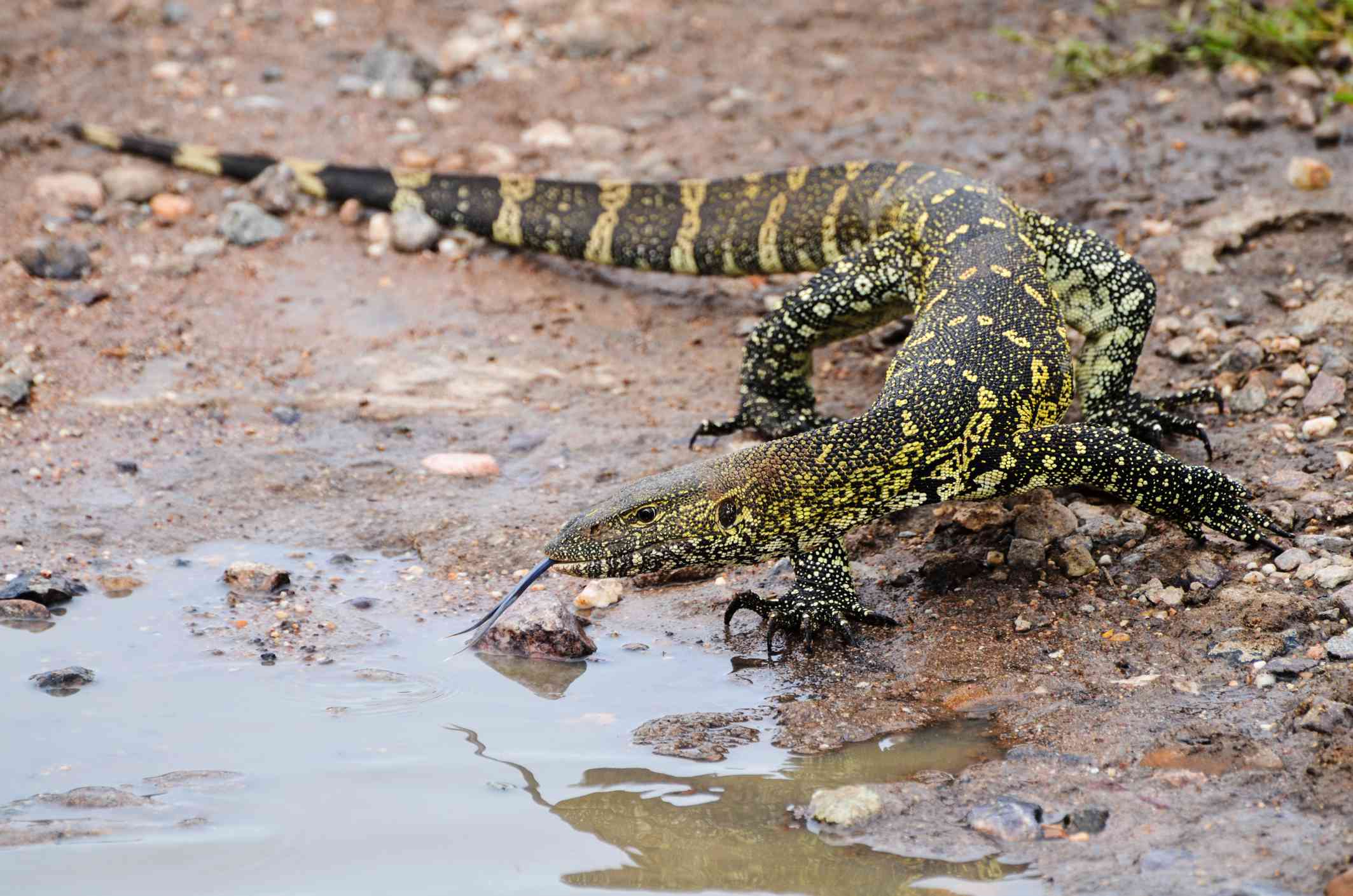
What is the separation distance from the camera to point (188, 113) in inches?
405

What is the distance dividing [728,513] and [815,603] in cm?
55

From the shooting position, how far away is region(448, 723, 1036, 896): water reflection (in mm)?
3930

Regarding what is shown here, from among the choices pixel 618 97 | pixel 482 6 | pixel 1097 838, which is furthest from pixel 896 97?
pixel 1097 838

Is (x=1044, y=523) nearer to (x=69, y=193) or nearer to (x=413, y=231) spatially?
(x=413, y=231)

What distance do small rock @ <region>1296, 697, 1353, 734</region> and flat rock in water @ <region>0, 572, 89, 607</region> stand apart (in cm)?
463

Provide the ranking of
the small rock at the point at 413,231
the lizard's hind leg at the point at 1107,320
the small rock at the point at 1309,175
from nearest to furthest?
the lizard's hind leg at the point at 1107,320 → the small rock at the point at 1309,175 → the small rock at the point at 413,231

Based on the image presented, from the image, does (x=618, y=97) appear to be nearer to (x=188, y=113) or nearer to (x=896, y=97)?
(x=896, y=97)

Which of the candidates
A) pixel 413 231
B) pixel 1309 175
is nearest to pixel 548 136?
pixel 413 231

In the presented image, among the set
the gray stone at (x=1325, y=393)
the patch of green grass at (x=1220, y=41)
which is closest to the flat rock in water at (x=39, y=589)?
the gray stone at (x=1325, y=393)

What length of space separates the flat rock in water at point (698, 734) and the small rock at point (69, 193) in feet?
20.3

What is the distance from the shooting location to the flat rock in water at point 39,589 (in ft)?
18.7

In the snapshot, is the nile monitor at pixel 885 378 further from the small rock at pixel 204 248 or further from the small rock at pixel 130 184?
the small rock at pixel 130 184

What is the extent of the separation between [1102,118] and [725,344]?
116 inches

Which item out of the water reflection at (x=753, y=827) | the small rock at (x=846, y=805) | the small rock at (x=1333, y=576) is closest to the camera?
the water reflection at (x=753, y=827)
